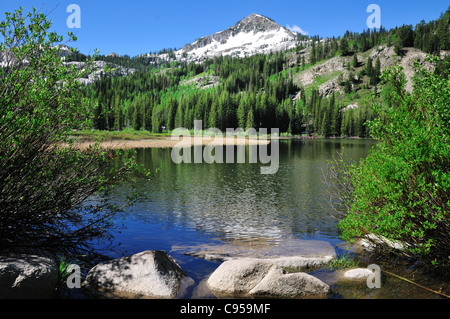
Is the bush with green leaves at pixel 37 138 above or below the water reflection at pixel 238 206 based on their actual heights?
above

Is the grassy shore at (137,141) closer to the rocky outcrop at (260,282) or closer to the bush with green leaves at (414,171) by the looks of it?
the rocky outcrop at (260,282)

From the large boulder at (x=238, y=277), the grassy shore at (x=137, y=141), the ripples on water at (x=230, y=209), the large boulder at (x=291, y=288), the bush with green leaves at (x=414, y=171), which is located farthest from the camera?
the grassy shore at (x=137, y=141)

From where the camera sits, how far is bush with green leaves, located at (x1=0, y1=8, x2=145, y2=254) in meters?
9.80

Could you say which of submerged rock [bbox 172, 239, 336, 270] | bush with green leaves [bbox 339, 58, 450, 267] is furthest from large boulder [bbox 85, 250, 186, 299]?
bush with green leaves [bbox 339, 58, 450, 267]

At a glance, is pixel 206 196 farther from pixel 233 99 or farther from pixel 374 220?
pixel 233 99

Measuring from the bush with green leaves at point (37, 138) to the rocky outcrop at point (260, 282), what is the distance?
6100 millimetres

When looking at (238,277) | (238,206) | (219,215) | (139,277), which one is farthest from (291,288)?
(238,206)

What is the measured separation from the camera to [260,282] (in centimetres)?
1016

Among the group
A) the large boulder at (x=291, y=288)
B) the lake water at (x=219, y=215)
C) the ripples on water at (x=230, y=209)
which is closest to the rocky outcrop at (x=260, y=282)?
the large boulder at (x=291, y=288)

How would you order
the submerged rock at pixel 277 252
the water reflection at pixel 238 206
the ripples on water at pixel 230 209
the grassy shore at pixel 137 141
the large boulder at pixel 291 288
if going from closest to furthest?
the large boulder at pixel 291 288 → the submerged rock at pixel 277 252 → the ripples on water at pixel 230 209 → the water reflection at pixel 238 206 → the grassy shore at pixel 137 141

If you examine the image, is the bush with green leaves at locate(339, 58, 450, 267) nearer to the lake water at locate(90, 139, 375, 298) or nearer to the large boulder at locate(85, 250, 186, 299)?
the lake water at locate(90, 139, 375, 298)

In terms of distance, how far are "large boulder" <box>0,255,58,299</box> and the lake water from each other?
4565mm

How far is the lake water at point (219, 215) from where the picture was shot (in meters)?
15.8

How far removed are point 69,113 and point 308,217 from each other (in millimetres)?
16166
